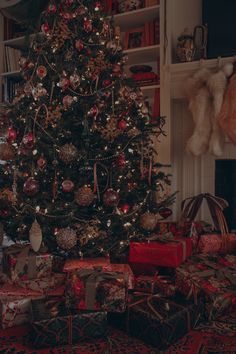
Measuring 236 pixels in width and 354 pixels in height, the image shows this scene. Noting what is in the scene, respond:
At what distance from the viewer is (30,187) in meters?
2.16

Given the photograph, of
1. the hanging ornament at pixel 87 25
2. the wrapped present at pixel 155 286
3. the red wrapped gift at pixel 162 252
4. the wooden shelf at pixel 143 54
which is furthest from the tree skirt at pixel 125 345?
the wooden shelf at pixel 143 54

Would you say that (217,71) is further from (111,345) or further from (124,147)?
(111,345)

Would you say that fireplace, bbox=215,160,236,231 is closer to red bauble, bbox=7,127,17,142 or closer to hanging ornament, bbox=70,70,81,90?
hanging ornament, bbox=70,70,81,90

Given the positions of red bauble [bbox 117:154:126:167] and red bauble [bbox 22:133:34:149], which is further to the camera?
red bauble [bbox 117:154:126:167]

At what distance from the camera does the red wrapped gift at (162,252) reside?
210cm

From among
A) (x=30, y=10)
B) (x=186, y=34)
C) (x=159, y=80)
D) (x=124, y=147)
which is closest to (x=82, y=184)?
(x=124, y=147)

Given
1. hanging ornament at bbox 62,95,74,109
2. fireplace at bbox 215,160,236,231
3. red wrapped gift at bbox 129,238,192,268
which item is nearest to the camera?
red wrapped gift at bbox 129,238,192,268

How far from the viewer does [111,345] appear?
5.08 ft

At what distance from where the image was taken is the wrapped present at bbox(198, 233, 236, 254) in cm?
234

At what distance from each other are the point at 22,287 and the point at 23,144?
895mm

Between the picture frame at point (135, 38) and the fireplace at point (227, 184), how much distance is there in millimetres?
1263

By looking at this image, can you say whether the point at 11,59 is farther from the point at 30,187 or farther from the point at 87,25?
the point at 30,187

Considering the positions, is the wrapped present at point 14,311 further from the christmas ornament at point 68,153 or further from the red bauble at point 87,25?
the red bauble at point 87,25

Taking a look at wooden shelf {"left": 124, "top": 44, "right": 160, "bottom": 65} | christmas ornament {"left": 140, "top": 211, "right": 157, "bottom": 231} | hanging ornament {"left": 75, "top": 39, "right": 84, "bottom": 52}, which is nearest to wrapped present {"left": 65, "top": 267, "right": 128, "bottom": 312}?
christmas ornament {"left": 140, "top": 211, "right": 157, "bottom": 231}
